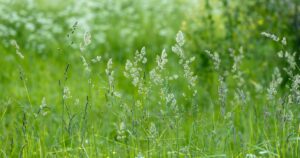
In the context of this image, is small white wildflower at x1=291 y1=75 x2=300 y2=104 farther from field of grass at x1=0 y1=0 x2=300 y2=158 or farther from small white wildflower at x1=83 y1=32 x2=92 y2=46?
small white wildflower at x1=83 y1=32 x2=92 y2=46

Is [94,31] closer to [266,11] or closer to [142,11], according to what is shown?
[142,11]

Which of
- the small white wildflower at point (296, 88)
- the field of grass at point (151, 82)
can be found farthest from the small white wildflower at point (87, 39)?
the small white wildflower at point (296, 88)

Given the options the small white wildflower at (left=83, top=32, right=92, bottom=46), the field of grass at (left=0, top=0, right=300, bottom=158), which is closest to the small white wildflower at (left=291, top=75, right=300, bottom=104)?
the field of grass at (left=0, top=0, right=300, bottom=158)

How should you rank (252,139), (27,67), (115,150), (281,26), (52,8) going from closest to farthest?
1. (115,150)
2. (252,139)
3. (281,26)
4. (27,67)
5. (52,8)

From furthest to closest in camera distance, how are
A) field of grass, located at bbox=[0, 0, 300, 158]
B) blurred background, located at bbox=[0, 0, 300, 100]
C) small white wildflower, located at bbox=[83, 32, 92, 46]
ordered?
blurred background, located at bbox=[0, 0, 300, 100], field of grass, located at bbox=[0, 0, 300, 158], small white wildflower, located at bbox=[83, 32, 92, 46]

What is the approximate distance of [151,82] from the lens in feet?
11.6

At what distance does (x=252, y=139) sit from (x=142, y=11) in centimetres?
567

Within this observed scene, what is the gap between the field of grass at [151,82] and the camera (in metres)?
3.00

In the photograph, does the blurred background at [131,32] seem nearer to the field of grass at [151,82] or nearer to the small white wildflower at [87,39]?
the field of grass at [151,82]

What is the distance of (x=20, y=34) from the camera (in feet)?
24.3

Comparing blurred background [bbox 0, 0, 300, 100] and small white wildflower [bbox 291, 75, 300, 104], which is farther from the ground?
blurred background [bbox 0, 0, 300, 100]

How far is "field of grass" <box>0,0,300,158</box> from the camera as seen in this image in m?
3.00

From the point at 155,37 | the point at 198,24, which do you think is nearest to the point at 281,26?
the point at 198,24

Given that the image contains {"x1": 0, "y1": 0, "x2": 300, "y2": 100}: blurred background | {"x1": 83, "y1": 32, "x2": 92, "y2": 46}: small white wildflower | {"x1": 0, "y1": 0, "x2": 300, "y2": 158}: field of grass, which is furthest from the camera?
{"x1": 0, "y1": 0, "x2": 300, "y2": 100}: blurred background
